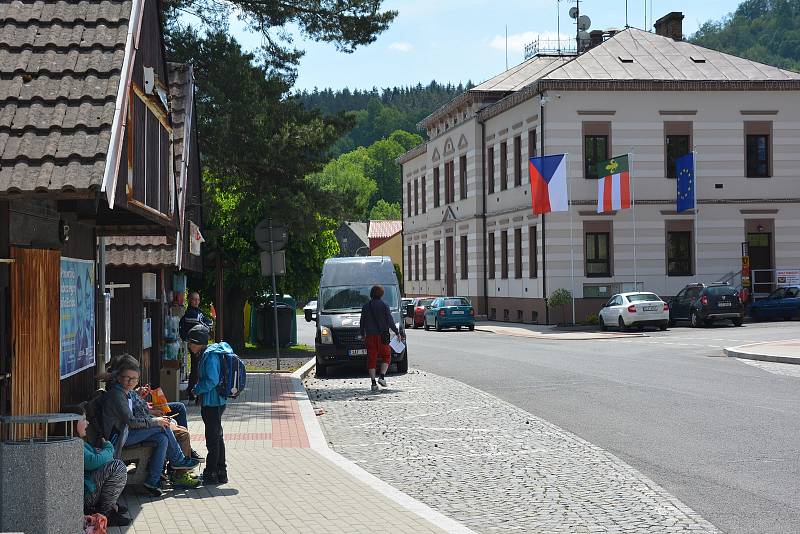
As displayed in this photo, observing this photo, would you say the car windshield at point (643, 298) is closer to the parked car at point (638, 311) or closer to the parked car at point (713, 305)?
the parked car at point (638, 311)

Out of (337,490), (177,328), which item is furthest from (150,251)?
(337,490)

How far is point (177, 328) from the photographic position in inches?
720

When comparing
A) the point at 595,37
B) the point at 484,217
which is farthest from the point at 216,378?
the point at 595,37

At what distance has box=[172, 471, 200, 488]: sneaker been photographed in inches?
380

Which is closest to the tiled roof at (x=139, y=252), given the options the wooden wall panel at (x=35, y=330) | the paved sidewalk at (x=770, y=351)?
the wooden wall panel at (x=35, y=330)

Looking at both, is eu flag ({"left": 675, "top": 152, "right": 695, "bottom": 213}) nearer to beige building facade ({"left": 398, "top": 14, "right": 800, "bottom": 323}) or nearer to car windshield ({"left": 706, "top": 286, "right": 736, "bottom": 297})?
beige building facade ({"left": 398, "top": 14, "right": 800, "bottom": 323})

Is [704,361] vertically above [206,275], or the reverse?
[206,275]

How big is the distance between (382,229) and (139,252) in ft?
344

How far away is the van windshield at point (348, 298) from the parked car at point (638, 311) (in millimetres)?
17009

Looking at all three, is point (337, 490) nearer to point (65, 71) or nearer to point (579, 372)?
point (65, 71)

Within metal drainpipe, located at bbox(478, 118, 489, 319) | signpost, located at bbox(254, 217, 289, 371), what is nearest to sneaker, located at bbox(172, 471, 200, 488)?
signpost, located at bbox(254, 217, 289, 371)

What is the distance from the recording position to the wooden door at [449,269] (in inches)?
2539

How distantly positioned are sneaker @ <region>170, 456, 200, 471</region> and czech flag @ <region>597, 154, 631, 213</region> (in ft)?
115

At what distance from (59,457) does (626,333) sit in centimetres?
3373
